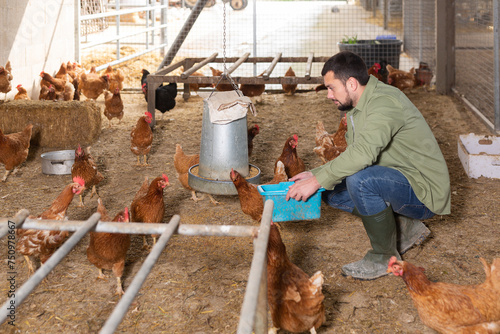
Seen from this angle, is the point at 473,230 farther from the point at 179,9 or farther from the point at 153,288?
the point at 179,9

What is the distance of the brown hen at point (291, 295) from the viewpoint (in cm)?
224

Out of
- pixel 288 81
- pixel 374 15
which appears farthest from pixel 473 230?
pixel 374 15

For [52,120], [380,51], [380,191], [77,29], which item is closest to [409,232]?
[380,191]

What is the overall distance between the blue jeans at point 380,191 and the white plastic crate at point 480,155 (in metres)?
1.92

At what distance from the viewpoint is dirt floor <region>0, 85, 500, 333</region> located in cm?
261

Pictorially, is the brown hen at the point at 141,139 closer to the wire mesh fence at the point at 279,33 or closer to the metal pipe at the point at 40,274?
the metal pipe at the point at 40,274

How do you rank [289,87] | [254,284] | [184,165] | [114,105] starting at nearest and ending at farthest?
1. [254,284]
2. [184,165]
3. [114,105]
4. [289,87]

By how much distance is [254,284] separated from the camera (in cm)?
135

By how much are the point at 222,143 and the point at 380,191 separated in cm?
124

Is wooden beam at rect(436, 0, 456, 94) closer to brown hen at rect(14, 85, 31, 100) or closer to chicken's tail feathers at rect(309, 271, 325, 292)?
brown hen at rect(14, 85, 31, 100)

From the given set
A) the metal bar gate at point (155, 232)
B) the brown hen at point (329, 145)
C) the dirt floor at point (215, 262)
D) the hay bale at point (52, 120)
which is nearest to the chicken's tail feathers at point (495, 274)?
the dirt floor at point (215, 262)

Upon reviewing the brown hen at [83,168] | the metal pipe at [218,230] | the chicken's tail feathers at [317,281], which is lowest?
the chicken's tail feathers at [317,281]

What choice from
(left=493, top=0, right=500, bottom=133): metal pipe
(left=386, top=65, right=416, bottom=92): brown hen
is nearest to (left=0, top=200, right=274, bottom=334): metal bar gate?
(left=493, top=0, right=500, bottom=133): metal pipe

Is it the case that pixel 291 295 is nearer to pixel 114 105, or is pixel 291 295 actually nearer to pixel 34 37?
pixel 114 105
